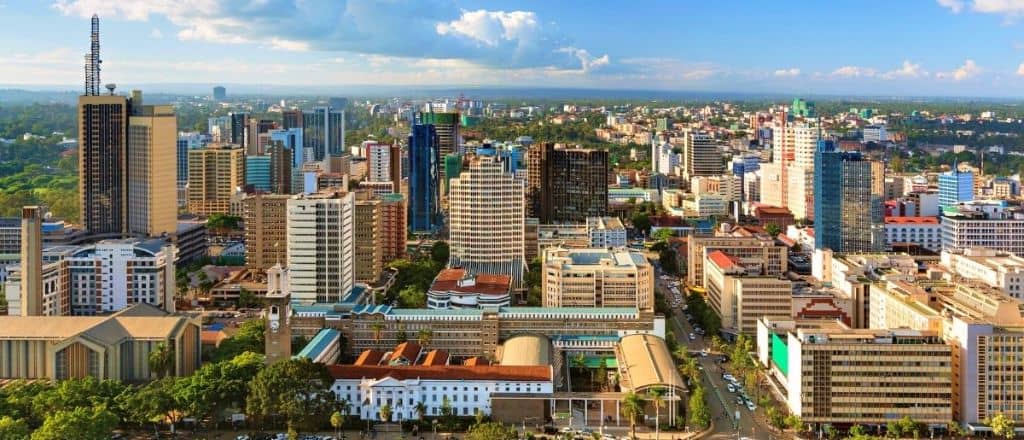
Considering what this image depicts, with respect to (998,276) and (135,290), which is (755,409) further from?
(135,290)

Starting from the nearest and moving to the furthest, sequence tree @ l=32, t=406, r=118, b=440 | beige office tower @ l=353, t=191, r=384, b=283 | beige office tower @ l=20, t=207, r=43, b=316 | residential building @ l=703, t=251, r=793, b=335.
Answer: tree @ l=32, t=406, r=118, b=440
beige office tower @ l=20, t=207, r=43, b=316
residential building @ l=703, t=251, r=793, b=335
beige office tower @ l=353, t=191, r=384, b=283

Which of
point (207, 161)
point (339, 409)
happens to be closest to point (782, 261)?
point (339, 409)

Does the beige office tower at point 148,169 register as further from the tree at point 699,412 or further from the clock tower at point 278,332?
the tree at point 699,412

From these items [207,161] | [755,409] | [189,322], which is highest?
[207,161]

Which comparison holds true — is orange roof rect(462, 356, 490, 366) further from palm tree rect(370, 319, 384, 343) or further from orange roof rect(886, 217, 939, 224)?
orange roof rect(886, 217, 939, 224)

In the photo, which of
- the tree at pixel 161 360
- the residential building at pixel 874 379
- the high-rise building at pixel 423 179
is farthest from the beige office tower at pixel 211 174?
the residential building at pixel 874 379

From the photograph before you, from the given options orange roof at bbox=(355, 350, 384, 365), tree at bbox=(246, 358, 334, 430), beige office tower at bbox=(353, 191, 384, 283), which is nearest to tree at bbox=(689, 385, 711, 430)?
tree at bbox=(246, 358, 334, 430)
